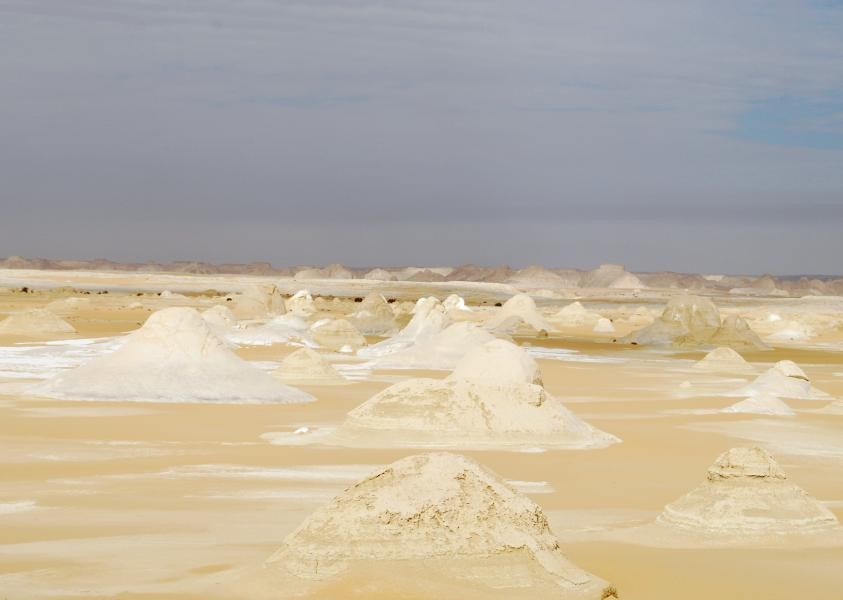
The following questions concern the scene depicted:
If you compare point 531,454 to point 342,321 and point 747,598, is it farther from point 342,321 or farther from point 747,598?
point 342,321

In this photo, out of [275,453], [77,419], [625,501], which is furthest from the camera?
[77,419]

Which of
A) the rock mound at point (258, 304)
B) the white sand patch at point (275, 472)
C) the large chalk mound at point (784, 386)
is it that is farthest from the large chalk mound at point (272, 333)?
the white sand patch at point (275, 472)

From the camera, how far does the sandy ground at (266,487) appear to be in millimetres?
7664

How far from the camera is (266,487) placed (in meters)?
11.5

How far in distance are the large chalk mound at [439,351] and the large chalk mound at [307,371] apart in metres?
4.36

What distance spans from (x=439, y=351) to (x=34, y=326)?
14.0 metres

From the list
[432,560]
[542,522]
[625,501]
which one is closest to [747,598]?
[542,522]

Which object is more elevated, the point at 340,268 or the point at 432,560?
the point at 340,268

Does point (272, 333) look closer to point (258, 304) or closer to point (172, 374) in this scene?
point (258, 304)

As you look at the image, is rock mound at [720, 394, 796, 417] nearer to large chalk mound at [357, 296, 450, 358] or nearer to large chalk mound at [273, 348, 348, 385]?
large chalk mound at [273, 348, 348, 385]

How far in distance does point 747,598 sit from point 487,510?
152 centimetres

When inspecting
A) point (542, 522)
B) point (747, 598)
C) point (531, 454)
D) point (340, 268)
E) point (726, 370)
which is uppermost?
point (340, 268)

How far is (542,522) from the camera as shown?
7.43 meters

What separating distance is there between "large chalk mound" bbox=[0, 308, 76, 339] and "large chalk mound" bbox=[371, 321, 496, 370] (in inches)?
452
